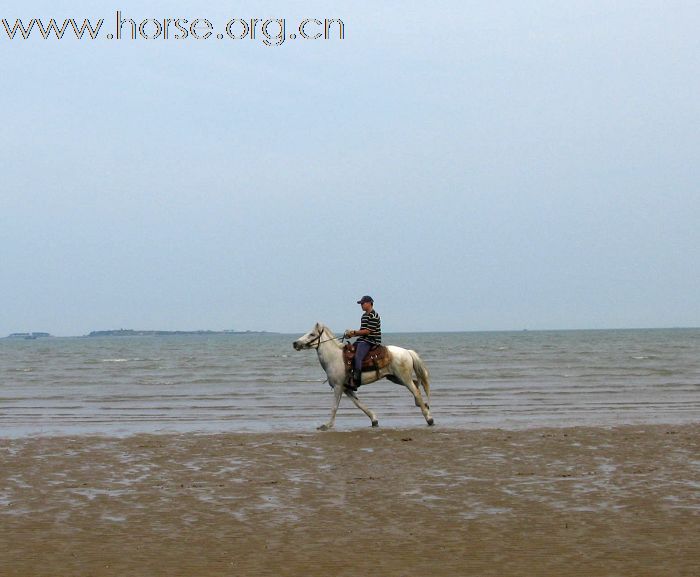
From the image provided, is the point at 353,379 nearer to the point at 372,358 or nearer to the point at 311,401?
the point at 372,358

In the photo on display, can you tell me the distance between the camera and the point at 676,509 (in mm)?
8578

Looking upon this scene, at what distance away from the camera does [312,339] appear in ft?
56.2

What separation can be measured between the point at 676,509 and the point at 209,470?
223 inches

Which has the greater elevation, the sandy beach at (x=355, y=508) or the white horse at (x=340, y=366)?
the white horse at (x=340, y=366)

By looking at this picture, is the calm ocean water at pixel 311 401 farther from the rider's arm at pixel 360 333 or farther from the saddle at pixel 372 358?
the rider's arm at pixel 360 333

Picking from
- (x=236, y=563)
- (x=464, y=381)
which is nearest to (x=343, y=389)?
(x=236, y=563)

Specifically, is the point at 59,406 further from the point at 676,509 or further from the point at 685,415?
the point at 676,509

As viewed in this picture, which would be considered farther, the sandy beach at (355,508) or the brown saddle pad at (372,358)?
the brown saddle pad at (372,358)

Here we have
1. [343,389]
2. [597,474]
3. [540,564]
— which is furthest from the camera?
[343,389]

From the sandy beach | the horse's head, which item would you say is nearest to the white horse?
the horse's head

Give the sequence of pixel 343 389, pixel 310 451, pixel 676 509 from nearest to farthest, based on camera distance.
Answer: pixel 676 509 < pixel 310 451 < pixel 343 389

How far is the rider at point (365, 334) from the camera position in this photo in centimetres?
1672

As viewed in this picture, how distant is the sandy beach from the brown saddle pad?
2.74 m

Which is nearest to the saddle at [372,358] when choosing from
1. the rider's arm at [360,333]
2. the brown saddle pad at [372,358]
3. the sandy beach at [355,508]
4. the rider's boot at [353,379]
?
the brown saddle pad at [372,358]
